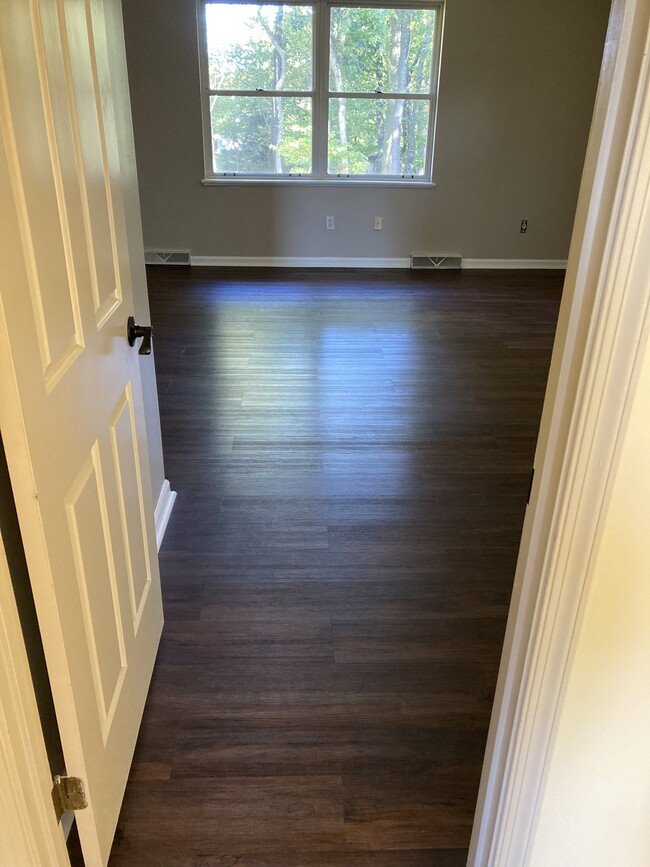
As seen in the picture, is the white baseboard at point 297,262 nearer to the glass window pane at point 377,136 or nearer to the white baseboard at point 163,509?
the glass window pane at point 377,136

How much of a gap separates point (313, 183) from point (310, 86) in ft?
2.56

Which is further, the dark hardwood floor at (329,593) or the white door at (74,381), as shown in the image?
the dark hardwood floor at (329,593)

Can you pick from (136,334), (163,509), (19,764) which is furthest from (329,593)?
(19,764)

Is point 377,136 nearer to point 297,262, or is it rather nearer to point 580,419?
point 297,262

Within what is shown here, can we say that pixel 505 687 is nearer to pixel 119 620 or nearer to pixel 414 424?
pixel 119 620

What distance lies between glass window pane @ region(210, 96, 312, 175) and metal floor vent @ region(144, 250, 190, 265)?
2.69 ft

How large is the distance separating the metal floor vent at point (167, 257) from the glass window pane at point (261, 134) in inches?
32.3

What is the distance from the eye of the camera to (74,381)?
1.21 metres

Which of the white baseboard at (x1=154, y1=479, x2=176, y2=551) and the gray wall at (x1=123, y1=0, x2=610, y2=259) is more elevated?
the gray wall at (x1=123, y1=0, x2=610, y2=259)

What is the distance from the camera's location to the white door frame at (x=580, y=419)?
29.4 inches

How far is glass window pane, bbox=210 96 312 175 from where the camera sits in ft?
19.4

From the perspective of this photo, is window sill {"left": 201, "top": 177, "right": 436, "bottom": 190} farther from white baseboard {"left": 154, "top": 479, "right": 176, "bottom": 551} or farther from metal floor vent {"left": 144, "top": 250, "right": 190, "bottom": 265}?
white baseboard {"left": 154, "top": 479, "right": 176, "bottom": 551}

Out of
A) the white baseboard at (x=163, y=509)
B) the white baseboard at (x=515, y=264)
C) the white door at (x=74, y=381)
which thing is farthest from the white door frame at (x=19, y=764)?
the white baseboard at (x=515, y=264)

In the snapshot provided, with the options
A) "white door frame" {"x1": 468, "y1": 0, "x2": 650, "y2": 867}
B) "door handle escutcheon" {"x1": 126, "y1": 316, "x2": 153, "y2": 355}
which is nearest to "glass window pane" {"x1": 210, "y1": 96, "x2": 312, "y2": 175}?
"door handle escutcheon" {"x1": 126, "y1": 316, "x2": 153, "y2": 355}
